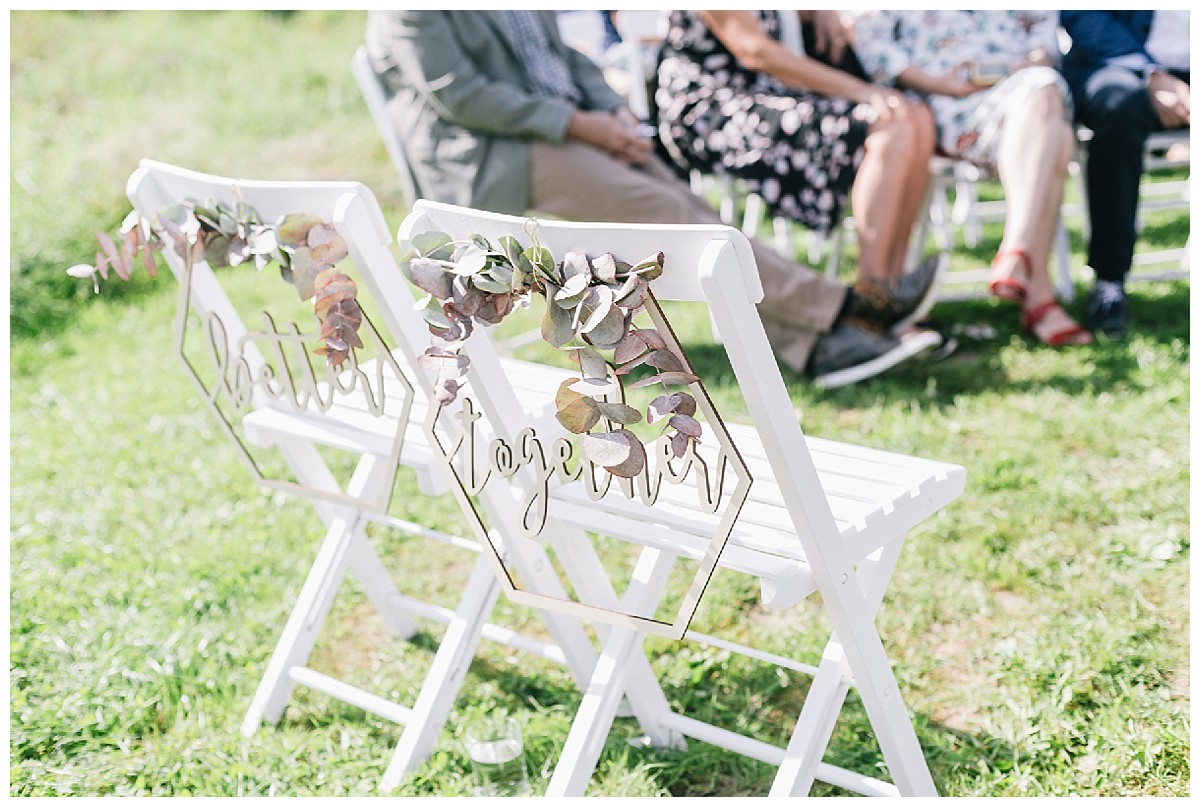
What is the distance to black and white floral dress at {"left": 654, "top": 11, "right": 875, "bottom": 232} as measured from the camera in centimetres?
393

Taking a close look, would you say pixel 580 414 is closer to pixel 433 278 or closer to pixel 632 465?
pixel 632 465

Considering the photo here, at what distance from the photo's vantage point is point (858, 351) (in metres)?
3.62

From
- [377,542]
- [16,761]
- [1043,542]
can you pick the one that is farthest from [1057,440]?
[16,761]

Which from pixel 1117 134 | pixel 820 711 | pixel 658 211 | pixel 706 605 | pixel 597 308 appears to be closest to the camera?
pixel 597 308

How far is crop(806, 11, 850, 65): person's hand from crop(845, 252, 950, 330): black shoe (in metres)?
0.98

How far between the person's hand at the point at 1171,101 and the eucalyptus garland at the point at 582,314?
3.27 m

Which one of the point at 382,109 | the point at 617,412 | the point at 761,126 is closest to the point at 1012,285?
the point at 761,126

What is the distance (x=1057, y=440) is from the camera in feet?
10.5

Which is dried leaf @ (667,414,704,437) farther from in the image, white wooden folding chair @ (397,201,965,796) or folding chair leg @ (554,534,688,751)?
folding chair leg @ (554,534,688,751)

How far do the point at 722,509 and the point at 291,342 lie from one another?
2.39ft

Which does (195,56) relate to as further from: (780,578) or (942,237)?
(780,578)

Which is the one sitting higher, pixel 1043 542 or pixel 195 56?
pixel 1043 542

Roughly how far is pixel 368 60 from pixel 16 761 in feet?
7.76
